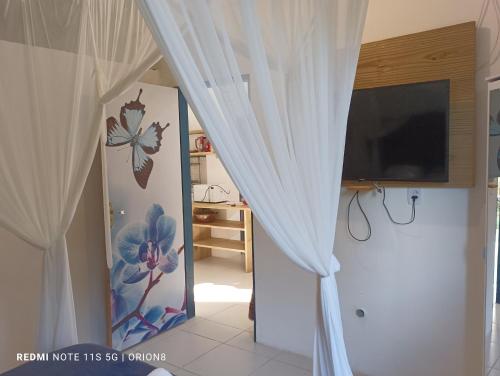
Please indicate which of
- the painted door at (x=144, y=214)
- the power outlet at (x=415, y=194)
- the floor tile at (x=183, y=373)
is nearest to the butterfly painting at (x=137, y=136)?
the painted door at (x=144, y=214)

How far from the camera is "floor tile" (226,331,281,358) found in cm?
302

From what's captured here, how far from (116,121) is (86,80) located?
0.89 meters

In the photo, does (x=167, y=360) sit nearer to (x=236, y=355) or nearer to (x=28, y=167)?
(x=236, y=355)

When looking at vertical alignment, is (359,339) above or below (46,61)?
below

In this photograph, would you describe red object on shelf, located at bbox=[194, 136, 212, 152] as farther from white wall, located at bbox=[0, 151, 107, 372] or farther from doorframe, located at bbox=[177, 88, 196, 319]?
white wall, located at bbox=[0, 151, 107, 372]

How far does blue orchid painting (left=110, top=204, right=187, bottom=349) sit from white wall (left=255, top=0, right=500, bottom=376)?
1561 millimetres

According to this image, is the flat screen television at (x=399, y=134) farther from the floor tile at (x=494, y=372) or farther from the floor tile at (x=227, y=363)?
the floor tile at (x=227, y=363)

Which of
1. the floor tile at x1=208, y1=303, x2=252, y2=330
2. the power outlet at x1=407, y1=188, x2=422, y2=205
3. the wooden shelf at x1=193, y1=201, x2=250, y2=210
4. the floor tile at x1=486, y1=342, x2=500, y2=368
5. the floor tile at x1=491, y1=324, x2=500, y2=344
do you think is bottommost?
the floor tile at x1=208, y1=303, x2=252, y2=330

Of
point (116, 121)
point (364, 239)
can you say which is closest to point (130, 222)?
point (116, 121)

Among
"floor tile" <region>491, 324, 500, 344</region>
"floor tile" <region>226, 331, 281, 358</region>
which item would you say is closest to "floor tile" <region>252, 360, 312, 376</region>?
"floor tile" <region>226, 331, 281, 358</region>

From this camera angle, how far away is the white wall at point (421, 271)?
2166mm

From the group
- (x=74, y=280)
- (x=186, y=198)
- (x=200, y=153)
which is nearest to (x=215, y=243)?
(x=200, y=153)

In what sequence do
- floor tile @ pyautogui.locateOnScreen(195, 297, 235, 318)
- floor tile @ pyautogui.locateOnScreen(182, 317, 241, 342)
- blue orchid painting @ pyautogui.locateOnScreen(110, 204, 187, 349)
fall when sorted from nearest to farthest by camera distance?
1. blue orchid painting @ pyautogui.locateOnScreen(110, 204, 187, 349)
2. floor tile @ pyautogui.locateOnScreen(182, 317, 241, 342)
3. floor tile @ pyautogui.locateOnScreen(195, 297, 235, 318)

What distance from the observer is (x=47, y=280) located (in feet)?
Answer: 6.88
